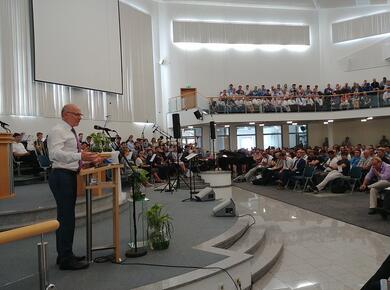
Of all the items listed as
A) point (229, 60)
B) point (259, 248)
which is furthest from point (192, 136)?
point (259, 248)

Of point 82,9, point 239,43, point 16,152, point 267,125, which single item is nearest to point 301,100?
point 267,125

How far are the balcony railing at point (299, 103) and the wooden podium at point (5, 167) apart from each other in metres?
11.6

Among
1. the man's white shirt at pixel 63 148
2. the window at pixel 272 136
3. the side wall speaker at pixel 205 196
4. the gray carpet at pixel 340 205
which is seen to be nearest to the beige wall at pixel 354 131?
the window at pixel 272 136

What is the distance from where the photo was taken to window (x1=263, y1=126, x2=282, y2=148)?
2322 centimetres

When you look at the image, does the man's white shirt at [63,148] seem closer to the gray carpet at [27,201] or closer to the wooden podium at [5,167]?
the gray carpet at [27,201]

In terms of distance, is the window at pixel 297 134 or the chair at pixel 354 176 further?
the window at pixel 297 134

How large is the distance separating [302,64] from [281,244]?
65.3 ft

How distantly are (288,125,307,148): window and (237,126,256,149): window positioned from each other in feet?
7.74

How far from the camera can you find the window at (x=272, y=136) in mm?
23219

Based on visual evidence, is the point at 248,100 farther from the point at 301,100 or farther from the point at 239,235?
the point at 239,235

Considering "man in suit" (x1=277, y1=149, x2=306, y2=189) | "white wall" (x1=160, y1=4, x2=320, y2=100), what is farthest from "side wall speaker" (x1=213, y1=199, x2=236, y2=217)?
"white wall" (x1=160, y1=4, x2=320, y2=100)

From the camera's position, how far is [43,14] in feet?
43.3

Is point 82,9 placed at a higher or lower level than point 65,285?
higher

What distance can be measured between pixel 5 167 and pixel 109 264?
3549mm
